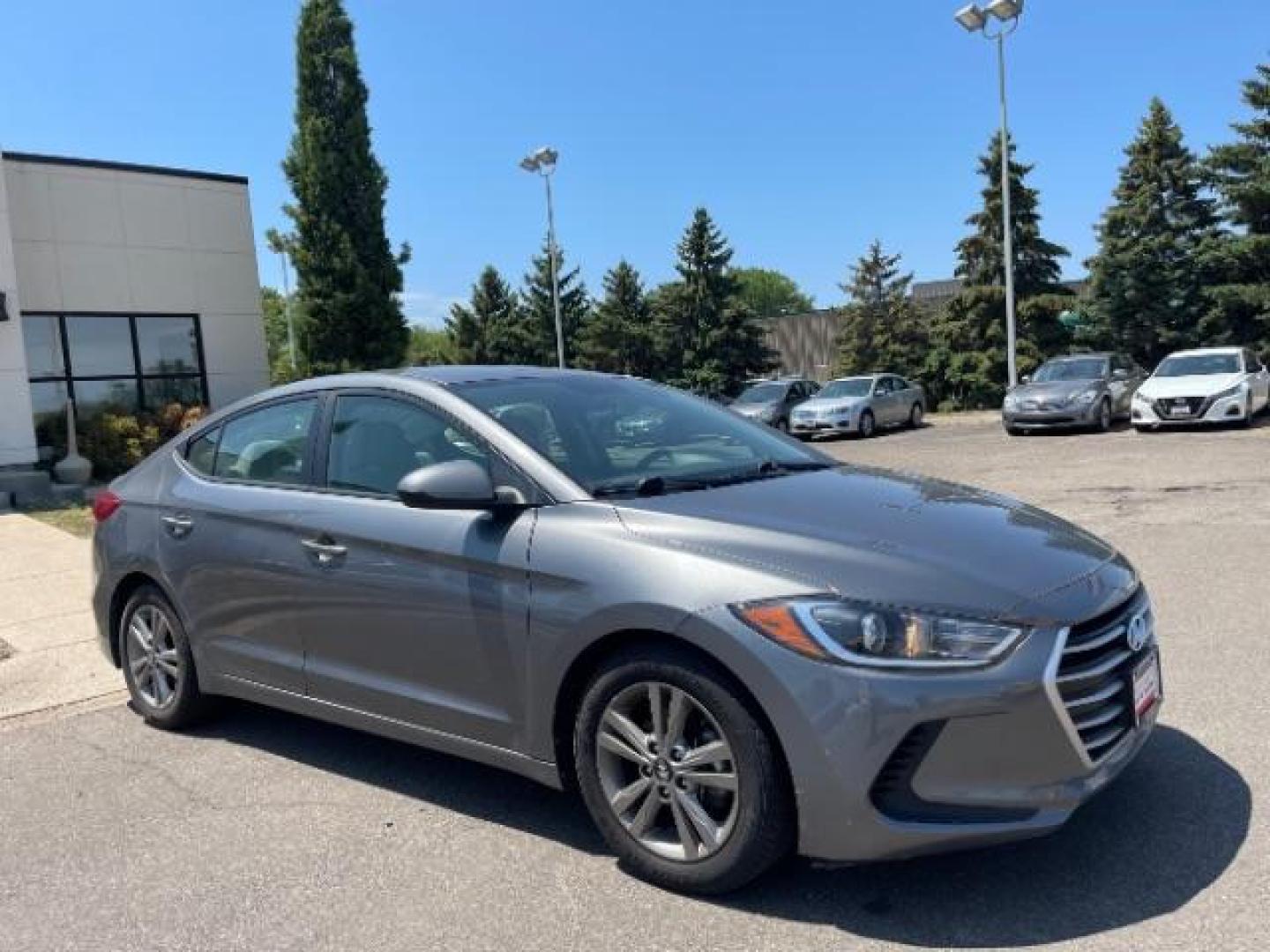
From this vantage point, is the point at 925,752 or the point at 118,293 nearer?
the point at 925,752

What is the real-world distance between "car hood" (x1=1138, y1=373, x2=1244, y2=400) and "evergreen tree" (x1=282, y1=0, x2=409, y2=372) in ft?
50.5

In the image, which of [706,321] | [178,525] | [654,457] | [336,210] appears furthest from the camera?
[706,321]

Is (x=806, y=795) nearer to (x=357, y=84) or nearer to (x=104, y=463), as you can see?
(x=104, y=463)

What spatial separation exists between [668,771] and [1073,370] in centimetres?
2086

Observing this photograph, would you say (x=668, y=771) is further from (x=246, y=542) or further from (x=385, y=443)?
(x=246, y=542)

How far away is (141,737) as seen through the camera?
512 cm

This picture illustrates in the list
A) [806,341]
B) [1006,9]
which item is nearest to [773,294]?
[806,341]

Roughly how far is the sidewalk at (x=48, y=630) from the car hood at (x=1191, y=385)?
54.8 ft

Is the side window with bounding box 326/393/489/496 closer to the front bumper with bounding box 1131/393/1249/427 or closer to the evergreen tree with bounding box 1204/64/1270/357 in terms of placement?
the front bumper with bounding box 1131/393/1249/427

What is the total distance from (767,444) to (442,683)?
1.62 metres

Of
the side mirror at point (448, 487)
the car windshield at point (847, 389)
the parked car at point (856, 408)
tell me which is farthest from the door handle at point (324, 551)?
the car windshield at point (847, 389)

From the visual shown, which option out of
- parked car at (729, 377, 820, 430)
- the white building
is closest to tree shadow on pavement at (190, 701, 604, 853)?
the white building

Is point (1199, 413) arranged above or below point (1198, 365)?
below

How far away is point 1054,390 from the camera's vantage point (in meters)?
20.9
